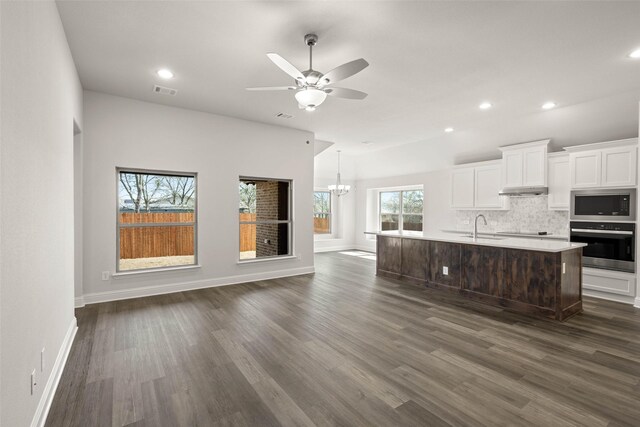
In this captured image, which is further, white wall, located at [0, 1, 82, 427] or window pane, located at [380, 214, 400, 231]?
window pane, located at [380, 214, 400, 231]

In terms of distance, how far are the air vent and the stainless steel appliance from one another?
247 inches

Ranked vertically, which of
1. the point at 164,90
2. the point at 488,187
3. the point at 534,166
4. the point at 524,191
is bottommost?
the point at 524,191

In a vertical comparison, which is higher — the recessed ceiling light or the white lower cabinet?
the recessed ceiling light

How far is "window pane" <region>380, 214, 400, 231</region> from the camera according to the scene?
947cm

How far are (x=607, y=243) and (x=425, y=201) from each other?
388 cm

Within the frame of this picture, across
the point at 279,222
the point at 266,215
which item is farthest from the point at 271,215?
the point at 279,222

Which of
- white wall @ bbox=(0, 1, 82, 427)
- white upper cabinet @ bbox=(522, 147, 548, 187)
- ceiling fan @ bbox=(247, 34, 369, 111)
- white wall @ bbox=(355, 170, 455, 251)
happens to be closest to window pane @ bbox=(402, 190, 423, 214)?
white wall @ bbox=(355, 170, 455, 251)

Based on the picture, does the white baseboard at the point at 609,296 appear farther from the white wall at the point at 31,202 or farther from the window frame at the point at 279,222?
the white wall at the point at 31,202

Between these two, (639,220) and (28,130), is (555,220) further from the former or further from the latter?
(28,130)

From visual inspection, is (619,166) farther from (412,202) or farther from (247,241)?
(247,241)

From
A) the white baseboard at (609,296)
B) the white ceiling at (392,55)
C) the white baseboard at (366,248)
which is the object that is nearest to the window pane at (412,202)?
the white baseboard at (366,248)

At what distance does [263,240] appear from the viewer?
6.25 m

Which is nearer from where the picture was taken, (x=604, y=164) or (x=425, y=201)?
(x=604, y=164)

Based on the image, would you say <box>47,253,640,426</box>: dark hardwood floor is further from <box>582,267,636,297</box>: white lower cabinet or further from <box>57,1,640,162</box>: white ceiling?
<box>57,1,640,162</box>: white ceiling
